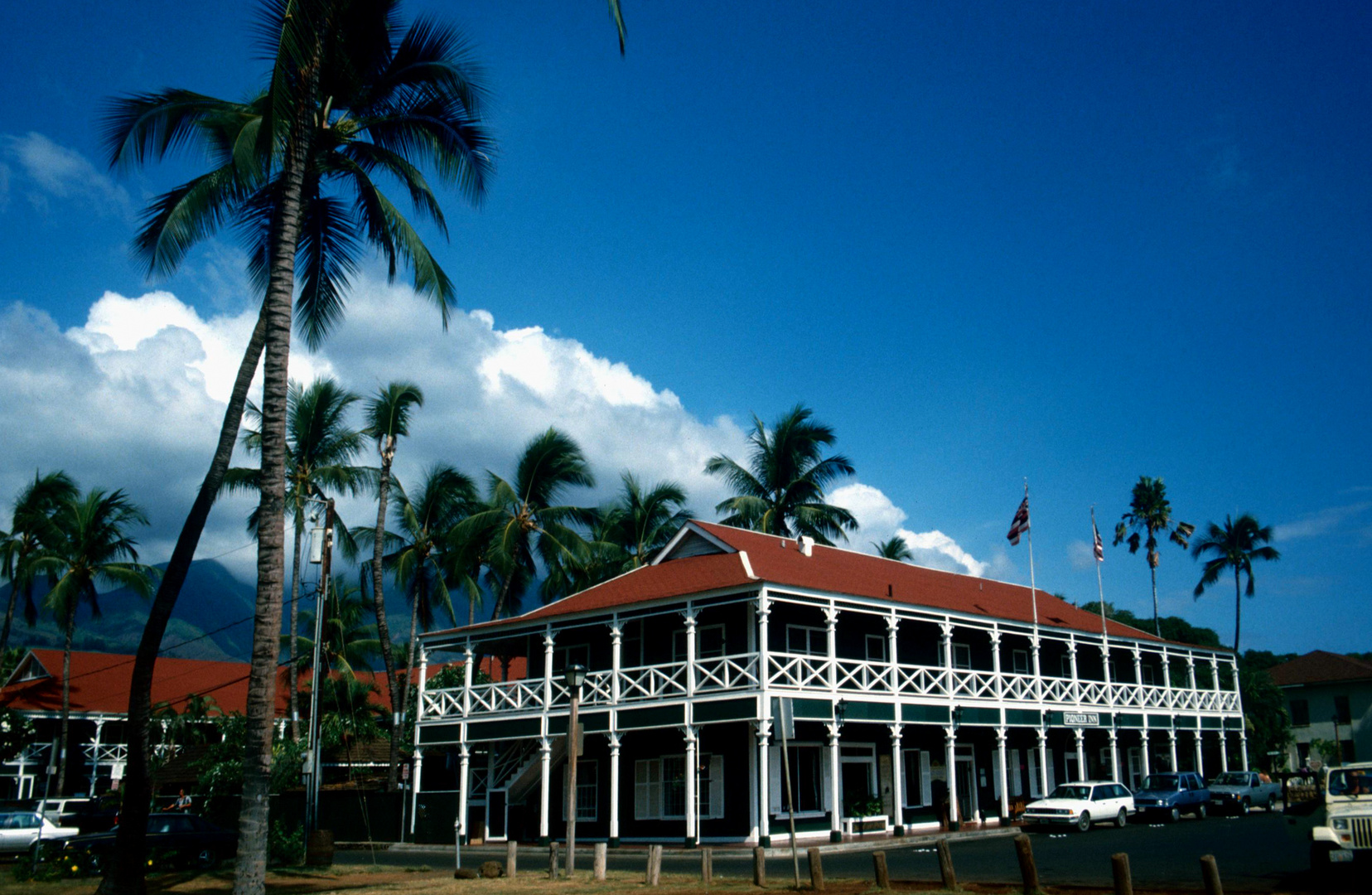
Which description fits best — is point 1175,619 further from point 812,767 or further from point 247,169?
point 247,169

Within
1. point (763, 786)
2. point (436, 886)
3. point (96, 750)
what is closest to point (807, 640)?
point (763, 786)

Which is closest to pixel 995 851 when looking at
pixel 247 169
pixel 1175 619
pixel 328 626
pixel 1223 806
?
pixel 1223 806

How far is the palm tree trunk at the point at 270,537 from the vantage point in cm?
1500

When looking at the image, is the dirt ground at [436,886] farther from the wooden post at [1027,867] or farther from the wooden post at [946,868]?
the wooden post at [1027,867]

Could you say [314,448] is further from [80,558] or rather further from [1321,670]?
[1321,670]

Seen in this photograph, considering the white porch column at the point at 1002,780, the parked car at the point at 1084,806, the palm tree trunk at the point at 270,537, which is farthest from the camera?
the white porch column at the point at 1002,780

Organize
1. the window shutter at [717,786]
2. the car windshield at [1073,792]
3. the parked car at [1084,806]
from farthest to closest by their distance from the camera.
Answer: the car windshield at [1073,792] < the parked car at [1084,806] < the window shutter at [717,786]

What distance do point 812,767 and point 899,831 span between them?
113 inches

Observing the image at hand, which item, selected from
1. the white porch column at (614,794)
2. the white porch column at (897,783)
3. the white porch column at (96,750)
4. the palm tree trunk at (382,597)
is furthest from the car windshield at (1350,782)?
the white porch column at (96,750)

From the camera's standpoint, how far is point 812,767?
30203 millimetres

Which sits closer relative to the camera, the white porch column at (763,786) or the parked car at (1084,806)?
the white porch column at (763,786)

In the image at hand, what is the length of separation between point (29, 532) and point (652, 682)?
109 feet

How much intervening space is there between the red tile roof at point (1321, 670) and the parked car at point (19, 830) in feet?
201

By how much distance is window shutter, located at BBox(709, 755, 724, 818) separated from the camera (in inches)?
1156
